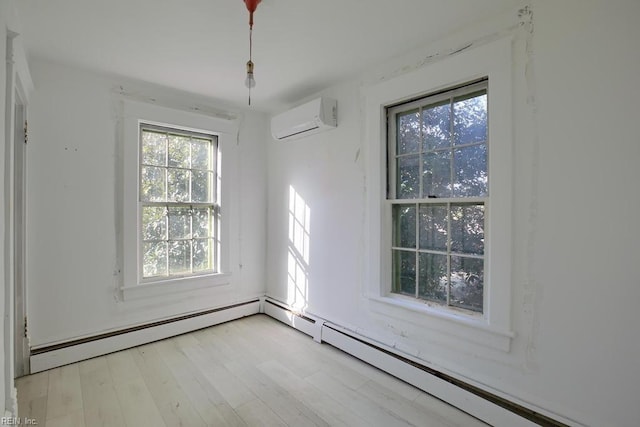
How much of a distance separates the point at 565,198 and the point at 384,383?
1692 millimetres

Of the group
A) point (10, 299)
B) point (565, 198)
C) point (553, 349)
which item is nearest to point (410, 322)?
point (553, 349)

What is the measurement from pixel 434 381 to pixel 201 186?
2.79 meters

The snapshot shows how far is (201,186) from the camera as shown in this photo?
3.34 metres

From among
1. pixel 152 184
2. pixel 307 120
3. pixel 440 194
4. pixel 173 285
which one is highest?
pixel 307 120

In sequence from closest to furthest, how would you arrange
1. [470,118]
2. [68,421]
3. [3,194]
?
[3,194] → [68,421] → [470,118]

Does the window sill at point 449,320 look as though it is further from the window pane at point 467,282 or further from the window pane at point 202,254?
the window pane at point 202,254

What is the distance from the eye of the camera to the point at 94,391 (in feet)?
7.13

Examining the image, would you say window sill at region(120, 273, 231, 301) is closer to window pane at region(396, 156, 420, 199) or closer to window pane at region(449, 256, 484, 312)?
window pane at region(396, 156, 420, 199)

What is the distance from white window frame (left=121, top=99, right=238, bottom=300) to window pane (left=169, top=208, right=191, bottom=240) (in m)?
0.29

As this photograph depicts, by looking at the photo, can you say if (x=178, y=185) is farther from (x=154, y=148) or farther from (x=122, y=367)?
(x=122, y=367)

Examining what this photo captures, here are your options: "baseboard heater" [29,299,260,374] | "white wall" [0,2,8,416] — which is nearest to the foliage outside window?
"baseboard heater" [29,299,260,374]

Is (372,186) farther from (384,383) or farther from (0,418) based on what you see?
(0,418)

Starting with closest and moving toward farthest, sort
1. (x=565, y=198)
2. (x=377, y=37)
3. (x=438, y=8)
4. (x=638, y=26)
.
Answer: (x=638, y=26) < (x=565, y=198) < (x=438, y=8) < (x=377, y=37)

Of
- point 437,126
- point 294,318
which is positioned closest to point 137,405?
point 294,318
